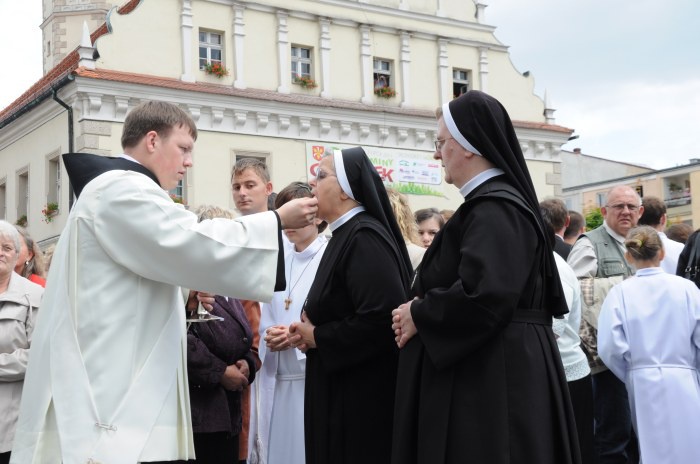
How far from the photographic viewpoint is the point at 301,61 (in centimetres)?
3008

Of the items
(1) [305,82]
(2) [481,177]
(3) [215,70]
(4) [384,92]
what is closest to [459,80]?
(4) [384,92]

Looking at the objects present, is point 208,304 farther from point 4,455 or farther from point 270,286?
point 4,455

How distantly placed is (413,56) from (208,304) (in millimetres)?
28121

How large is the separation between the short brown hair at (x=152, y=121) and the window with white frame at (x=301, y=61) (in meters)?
26.1

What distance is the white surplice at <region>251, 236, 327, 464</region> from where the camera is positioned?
5289mm

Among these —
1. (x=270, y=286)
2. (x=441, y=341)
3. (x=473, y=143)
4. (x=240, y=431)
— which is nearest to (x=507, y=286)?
(x=441, y=341)

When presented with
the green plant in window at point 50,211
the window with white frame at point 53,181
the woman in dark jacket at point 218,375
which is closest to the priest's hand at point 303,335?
the woman in dark jacket at point 218,375

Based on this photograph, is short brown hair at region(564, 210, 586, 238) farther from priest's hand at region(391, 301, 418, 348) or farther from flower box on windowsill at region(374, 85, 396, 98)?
flower box on windowsill at region(374, 85, 396, 98)

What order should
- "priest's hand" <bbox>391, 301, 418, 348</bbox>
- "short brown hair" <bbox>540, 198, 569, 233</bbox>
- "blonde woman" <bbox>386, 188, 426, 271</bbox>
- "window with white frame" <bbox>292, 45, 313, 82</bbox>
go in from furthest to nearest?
1. "window with white frame" <bbox>292, 45, 313, 82</bbox>
2. "short brown hair" <bbox>540, 198, 569, 233</bbox>
3. "blonde woman" <bbox>386, 188, 426, 271</bbox>
4. "priest's hand" <bbox>391, 301, 418, 348</bbox>

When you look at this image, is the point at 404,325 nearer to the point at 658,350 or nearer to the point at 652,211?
the point at 658,350

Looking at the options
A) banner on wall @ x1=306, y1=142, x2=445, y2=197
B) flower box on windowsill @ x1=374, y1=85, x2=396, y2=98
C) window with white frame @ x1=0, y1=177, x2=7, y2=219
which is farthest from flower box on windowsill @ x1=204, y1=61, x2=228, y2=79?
window with white frame @ x1=0, y1=177, x2=7, y2=219

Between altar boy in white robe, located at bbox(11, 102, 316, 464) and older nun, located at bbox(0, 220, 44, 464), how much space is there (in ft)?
5.51

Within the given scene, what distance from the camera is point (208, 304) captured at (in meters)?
4.95

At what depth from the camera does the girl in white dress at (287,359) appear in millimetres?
5266
